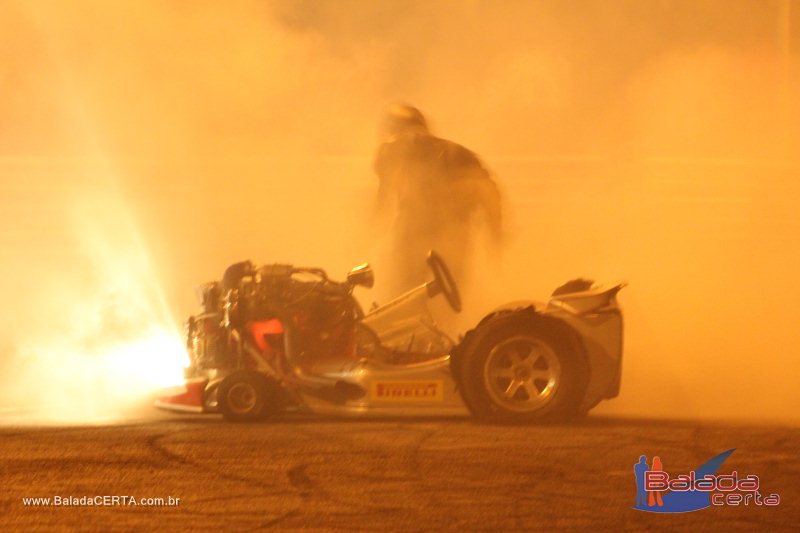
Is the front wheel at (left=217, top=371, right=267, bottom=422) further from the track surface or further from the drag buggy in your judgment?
the track surface

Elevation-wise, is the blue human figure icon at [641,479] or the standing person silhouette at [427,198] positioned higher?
the standing person silhouette at [427,198]

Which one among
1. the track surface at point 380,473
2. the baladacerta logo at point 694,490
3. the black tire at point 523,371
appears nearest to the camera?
the track surface at point 380,473

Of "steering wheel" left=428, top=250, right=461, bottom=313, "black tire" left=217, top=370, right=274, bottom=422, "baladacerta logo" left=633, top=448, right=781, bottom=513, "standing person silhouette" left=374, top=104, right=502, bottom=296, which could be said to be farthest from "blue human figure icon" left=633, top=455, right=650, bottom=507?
"standing person silhouette" left=374, top=104, right=502, bottom=296

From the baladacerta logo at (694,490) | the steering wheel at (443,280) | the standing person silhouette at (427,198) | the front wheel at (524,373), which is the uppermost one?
the standing person silhouette at (427,198)

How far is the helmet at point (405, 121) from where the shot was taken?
10383 mm

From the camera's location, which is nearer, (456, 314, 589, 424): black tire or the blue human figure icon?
the blue human figure icon

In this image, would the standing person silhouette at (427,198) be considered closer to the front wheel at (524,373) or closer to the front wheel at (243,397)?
the front wheel at (243,397)

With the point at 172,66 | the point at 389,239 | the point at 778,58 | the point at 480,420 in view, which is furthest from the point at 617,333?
the point at 172,66

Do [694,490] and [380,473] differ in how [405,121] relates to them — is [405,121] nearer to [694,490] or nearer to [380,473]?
[380,473]

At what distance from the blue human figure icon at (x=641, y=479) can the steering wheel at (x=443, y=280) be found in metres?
2.36

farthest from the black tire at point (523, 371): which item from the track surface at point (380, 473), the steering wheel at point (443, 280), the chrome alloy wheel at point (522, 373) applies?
the steering wheel at point (443, 280)

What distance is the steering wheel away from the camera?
7867 millimetres

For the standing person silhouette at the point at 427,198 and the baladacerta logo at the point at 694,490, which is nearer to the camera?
the baladacerta logo at the point at 694,490

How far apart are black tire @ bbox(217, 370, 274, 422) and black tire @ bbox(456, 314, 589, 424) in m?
1.36
